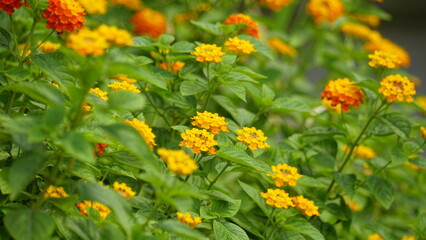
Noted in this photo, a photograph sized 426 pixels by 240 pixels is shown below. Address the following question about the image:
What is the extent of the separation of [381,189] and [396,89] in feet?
1.04

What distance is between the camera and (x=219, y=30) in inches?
69.3

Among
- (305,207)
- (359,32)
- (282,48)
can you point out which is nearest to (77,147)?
(305,207)

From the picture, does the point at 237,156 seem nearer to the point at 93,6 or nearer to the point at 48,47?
the point at 93,6

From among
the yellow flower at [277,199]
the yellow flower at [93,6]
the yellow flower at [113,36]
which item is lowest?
the yellow flower at [277,199]

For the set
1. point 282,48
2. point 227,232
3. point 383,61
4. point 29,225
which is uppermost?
point 383,61

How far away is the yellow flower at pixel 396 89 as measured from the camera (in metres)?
1.54

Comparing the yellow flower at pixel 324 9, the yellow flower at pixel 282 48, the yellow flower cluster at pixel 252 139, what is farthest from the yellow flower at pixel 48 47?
the yellow flower at pixel 282 48

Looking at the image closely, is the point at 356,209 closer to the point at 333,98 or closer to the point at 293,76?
the point at 333,98

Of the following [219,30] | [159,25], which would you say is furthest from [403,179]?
[159,25]

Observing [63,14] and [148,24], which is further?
[148,24]

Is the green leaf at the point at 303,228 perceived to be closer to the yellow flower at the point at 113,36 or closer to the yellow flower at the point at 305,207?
the yellow flower at the point at 305,207

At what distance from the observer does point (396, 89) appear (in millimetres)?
1545

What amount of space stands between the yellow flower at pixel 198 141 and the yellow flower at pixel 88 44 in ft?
1.09

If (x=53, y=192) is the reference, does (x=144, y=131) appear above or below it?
above
